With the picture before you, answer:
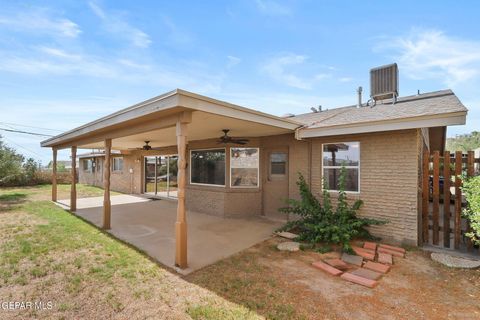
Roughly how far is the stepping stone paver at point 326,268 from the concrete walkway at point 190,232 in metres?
1.56

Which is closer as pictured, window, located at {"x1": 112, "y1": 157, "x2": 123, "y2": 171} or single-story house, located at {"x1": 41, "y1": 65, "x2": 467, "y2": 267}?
single-story house, located at {"x1": 41, "y1": 65, "x2": 467, "y2": 267}

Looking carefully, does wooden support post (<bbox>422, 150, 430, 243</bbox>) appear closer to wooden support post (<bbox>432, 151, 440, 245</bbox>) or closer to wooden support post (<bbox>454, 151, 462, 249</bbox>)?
wooden support post (<bbox>432, 151, 440, 245</bbox>)

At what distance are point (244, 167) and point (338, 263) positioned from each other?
466 cm

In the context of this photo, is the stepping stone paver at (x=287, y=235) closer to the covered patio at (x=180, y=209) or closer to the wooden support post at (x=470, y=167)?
the covered patio at (x=180, y=209)

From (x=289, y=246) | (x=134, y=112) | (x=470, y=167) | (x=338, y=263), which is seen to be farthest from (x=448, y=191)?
(x=134, y=112)

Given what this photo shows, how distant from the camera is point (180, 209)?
4.29 meters

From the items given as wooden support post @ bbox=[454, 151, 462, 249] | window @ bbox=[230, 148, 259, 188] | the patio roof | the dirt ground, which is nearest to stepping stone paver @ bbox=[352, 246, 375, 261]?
the dirt ground

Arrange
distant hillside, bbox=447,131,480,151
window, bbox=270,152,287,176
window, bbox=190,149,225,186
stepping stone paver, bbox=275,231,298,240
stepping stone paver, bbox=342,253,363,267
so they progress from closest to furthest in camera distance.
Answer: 1. stepping stone paver, bbox=342,253,363,267
2. stepping stone paver, bbox=275,231,298,240
3. window, bbox=270,152,287,176
4. window, bbox=190,149,225,186
5. distant hillside, bbox=447,131,480,151

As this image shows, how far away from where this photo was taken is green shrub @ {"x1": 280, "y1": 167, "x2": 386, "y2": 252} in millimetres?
5156

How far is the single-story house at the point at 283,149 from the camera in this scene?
4.38 metres

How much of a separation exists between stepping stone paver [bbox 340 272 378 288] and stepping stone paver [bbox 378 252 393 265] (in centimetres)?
95

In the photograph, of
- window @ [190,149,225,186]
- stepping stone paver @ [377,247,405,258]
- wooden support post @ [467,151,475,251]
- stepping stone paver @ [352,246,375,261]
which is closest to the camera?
stepping stone paver @ [352,246,375,261]

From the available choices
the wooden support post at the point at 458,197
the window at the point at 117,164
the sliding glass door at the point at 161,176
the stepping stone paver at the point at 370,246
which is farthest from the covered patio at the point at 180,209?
the window at the point at 117,164

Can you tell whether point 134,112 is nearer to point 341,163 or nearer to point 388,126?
point 341,163
